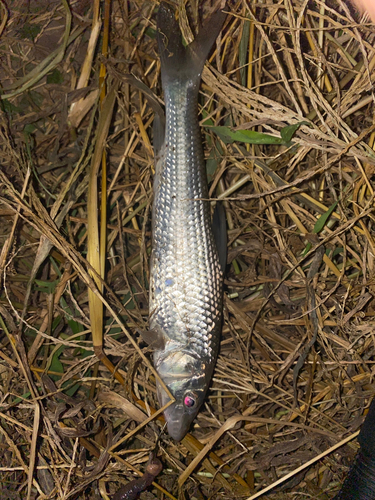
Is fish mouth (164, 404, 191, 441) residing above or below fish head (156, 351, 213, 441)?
below

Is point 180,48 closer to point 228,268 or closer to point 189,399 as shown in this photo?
point 228,268

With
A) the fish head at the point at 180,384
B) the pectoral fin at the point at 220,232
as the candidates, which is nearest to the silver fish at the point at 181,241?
the fish head at the point at 180,384

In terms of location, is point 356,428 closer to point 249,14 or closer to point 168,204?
point 168,204

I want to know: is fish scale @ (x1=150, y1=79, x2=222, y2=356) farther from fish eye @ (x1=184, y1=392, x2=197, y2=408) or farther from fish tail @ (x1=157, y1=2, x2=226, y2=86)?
fish eye @ (x1=184, y1=392, x2=197, y2=408)

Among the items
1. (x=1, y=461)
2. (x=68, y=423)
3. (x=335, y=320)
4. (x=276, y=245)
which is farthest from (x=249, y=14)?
(x=1, y=461)

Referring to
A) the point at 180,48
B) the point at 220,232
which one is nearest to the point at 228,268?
the point at 220,232

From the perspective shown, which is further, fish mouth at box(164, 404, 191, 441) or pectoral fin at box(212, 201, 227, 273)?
pectoral fin at box(212, 201, 227, 273)

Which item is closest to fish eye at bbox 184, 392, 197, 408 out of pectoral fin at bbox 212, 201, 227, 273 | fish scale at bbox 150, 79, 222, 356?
fish scale at bbox 150, 79, 222, 356
